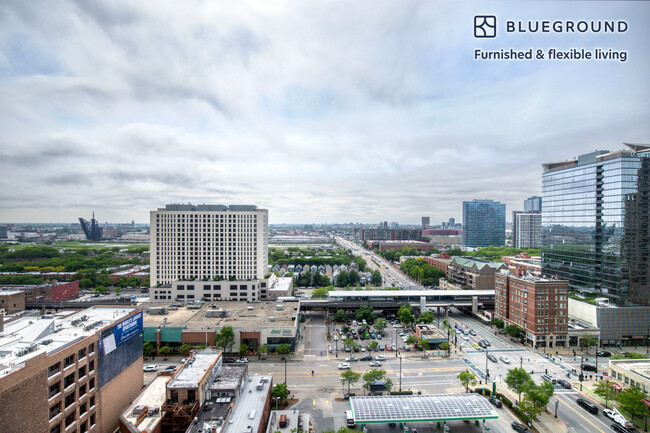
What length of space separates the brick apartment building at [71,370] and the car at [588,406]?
49000 millimetres

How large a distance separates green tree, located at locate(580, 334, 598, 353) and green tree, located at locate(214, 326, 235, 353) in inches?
2233

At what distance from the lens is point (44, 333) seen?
28.2 meters

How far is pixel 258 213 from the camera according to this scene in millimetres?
83000

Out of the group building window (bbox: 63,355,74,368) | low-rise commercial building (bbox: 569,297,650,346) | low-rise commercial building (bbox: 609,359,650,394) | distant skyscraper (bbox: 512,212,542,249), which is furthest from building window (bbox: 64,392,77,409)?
distant skyscraper (bbox: 512,212,542,249)

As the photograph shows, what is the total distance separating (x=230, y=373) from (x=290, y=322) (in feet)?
72.4

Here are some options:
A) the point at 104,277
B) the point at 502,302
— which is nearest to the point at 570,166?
the point at 502,302

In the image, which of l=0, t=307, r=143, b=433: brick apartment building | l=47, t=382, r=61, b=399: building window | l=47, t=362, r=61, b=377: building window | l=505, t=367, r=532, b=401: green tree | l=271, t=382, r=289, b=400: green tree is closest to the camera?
l=0, t=307, r=143, b=433: brick apartment building

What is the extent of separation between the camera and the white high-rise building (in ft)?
264

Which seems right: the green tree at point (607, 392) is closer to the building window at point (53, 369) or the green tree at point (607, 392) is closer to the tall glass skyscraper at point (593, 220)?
the tall glass skyscraper at point (593, 220)

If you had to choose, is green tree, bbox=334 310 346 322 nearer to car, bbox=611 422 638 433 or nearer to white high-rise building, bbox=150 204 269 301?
white high-rise building, bbox=150 204 269 301

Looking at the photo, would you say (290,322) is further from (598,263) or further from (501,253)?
(501,253)

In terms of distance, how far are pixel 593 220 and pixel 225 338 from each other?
69201 mm

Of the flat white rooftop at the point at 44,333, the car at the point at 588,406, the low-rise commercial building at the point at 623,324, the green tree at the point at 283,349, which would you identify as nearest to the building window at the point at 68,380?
the flat white rooftop at the point at 44,333

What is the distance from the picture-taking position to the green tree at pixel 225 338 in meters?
49.8
